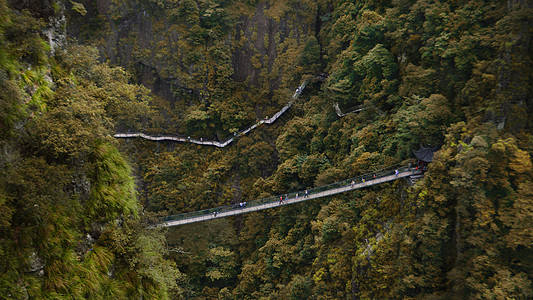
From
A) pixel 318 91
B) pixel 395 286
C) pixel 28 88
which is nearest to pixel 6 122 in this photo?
pixel 28 88

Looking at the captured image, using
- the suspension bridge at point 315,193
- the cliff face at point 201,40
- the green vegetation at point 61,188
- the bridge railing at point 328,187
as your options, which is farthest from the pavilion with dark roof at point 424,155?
the cliff face at point 201,40

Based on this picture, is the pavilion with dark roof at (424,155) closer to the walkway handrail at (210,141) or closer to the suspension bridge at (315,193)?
the suspension bridge at (315,193)

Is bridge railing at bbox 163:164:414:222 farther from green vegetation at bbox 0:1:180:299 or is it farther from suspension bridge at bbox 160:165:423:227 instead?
green vegetation at bbox 0:1:180:299

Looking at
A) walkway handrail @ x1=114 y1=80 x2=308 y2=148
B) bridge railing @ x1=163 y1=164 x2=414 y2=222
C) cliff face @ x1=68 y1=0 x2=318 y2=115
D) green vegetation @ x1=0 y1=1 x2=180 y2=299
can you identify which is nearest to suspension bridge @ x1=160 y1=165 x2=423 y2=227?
bridge railing @ x1=163 y1=164 x2=414 y2=222

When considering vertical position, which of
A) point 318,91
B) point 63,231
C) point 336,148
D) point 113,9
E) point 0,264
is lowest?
point 0,264

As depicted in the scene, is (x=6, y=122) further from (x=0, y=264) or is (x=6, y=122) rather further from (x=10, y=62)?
(x=0, y=264)
